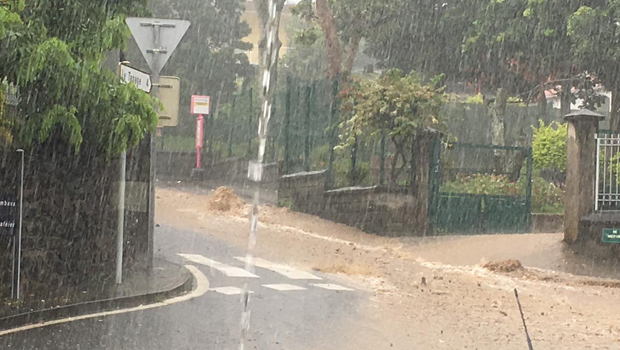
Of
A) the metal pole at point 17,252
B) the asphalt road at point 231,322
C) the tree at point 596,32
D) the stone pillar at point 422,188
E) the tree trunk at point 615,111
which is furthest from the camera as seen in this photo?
the tree trunk at point 615,111

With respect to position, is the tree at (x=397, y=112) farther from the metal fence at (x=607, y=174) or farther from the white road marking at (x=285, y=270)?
the white road marking at (x=285, y=270)

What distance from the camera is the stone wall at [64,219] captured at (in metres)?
9.10

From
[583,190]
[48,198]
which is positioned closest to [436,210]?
[583,190]

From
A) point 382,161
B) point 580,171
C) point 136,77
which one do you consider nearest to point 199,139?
point 382,161

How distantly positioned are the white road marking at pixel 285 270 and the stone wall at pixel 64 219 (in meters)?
2.19

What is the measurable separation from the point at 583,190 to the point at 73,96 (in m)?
9.31

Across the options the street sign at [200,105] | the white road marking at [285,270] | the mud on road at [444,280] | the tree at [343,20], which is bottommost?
the white road marking at [285,270]

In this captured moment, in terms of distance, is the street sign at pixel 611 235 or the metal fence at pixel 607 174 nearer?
the street sign at pixel 611 235

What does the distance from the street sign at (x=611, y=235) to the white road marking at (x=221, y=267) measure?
252 inches

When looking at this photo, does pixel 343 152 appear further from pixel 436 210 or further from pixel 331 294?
pixel 331 294

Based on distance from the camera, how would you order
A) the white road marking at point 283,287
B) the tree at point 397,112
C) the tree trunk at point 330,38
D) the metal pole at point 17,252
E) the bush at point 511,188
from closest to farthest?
1. the metal pole at point 17,252
2. the white road marking at point 283,287
3. the tree at point 397,112
4. the bush at point 511,188
5. the tree trunk at point 330,38

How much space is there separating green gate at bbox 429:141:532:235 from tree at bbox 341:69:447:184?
2.39 ft

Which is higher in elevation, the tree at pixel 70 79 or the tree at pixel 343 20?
the tree at pixel 343 20

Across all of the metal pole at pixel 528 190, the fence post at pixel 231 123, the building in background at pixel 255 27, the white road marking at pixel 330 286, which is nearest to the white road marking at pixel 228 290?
the white road marking at pixel 330 286
